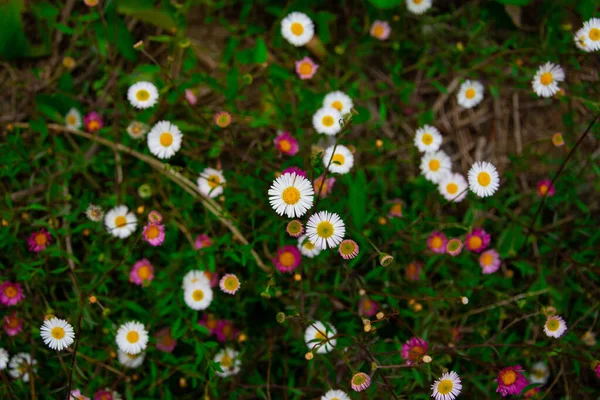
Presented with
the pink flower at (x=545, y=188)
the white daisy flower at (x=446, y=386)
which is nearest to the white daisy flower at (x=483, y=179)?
the pink flower at (x=545, y=188)

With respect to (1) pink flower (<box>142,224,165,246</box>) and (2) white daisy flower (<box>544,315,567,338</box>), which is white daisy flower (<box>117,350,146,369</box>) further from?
(2) white daisy flower (<box>544,315,567,338</box>)

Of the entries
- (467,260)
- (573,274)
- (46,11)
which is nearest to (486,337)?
(467,260)

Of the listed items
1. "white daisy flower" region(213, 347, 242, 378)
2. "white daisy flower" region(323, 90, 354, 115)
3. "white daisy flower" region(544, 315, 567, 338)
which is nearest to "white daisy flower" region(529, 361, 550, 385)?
"white daisy flower" region(544, 315, 567, 338)

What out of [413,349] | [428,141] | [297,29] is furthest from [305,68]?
[413,349]

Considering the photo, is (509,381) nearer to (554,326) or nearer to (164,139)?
(554,326)

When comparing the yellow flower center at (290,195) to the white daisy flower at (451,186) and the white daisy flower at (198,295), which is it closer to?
the white daisy flower at (198,295)

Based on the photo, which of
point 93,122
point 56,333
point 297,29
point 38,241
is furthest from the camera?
point 297,29

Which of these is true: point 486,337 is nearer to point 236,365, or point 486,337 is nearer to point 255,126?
point 236,365
